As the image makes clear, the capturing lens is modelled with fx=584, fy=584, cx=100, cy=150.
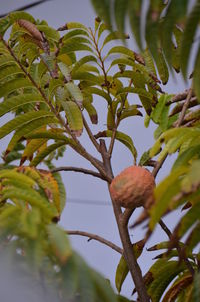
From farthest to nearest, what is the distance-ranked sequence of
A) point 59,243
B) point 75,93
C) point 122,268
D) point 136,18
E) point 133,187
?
point 122,268 < point 75,93 < point 133,187 < point 136,18 < point 59,243

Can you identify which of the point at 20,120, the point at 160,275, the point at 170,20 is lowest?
the point at 160,275

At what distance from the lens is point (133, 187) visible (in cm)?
98

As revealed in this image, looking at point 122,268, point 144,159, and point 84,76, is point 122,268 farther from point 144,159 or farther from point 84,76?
point 84,76

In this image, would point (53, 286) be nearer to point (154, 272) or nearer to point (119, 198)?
point (119, 198)

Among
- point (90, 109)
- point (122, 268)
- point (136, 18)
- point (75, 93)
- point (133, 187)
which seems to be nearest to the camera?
point (136, 18)

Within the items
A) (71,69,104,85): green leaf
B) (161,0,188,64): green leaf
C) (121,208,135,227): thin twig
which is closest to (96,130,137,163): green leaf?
(71,69,104,85): green leaf

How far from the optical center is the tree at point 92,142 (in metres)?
0.65

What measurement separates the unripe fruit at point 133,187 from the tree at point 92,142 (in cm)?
5

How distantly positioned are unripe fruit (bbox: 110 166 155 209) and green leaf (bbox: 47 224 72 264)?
1.12 feet

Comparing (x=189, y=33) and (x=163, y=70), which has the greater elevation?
(x=189, y=33)

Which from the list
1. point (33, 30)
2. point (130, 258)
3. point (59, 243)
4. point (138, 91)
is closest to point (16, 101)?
point (33, 30)

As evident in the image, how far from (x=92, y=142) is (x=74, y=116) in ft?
0.29

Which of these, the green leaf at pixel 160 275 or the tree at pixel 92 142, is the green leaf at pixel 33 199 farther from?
the green leaf at pixel 160 275

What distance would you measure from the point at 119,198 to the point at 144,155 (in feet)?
0.63
